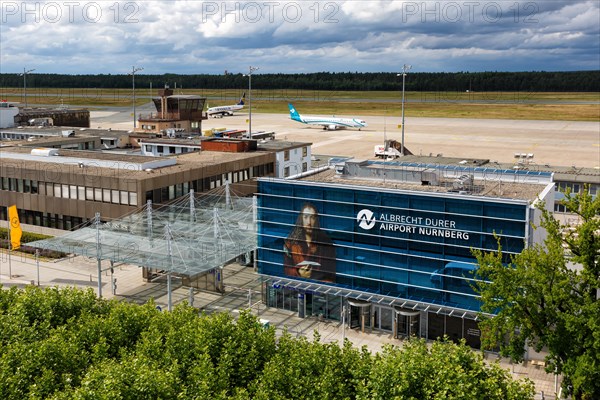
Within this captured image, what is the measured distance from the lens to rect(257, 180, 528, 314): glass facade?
44750 mm

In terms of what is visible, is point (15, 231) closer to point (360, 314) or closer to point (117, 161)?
point (117, 161)

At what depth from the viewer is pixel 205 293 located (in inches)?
2277

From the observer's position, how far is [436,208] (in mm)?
46219

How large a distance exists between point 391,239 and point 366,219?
2510 millimetres

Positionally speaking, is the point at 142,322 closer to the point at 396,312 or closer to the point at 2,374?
the point at 2,374

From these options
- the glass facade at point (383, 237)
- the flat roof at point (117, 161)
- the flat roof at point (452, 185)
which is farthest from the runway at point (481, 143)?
the glass facade at point (383, 237)

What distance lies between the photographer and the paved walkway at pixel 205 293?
47000 millimetres

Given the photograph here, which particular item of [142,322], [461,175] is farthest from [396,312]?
[142,322]

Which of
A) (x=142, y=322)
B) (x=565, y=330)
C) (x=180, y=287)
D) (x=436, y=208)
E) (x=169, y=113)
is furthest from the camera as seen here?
(x=169, y=113)

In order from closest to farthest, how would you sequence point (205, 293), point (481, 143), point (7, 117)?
point (205, 293), point (7, 117), point (481, 143)

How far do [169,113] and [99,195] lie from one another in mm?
62154

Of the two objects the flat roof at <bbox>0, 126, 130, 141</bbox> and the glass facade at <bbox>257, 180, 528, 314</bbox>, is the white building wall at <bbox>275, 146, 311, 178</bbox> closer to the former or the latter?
the glass facade at <bbox>257, 180, 528, 314</bbox>

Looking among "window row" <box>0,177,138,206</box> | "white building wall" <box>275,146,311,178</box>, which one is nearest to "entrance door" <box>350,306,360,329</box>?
"window row" <box>0,177,138,206</box>

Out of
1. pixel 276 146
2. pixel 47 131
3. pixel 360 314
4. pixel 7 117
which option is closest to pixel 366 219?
pixel 360 314
